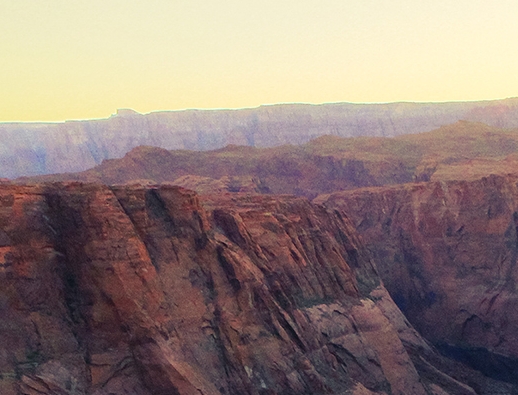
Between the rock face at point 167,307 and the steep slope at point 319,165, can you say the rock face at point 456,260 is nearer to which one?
the rock face at point 167,307

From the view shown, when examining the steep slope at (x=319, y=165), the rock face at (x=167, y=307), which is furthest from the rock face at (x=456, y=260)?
the steep slope at (x=319, y=165)

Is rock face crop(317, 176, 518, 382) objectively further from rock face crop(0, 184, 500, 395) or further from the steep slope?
the steep slope

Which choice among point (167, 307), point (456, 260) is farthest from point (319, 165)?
point (167, 307)

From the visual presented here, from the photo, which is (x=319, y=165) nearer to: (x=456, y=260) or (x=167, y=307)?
(x=456, y=260)

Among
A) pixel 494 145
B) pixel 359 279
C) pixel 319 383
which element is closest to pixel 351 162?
pixel 494 145

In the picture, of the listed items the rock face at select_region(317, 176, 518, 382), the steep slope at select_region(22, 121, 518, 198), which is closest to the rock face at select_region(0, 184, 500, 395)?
the rock face at select_region(317, 176, 518, 382)
